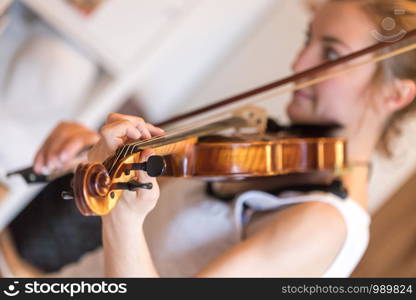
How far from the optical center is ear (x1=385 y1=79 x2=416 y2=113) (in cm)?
57

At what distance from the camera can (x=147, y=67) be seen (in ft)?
3.50

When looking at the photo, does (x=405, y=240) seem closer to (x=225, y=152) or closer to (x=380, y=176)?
(x=380, y=176)

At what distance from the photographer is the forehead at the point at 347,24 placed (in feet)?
1.90

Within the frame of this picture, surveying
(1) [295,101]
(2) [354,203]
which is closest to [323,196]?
(2) [354,203]

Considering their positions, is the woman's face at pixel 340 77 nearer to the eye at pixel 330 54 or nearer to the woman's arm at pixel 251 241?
the eye at pixel 330 54

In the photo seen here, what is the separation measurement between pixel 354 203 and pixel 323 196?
0.05 m

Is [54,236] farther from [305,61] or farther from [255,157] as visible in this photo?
[305,61]

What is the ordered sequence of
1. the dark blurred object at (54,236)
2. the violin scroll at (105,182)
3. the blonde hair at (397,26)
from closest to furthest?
the violin scroll at (105,182) < the blonde hair at (397,26) < the dark blurred object at (54,236)

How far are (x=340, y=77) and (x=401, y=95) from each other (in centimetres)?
7

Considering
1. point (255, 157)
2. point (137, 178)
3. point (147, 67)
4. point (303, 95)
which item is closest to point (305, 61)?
point (303, 95)

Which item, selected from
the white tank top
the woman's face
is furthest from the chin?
the white tank top

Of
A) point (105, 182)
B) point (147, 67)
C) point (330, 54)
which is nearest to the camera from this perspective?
point (105, 182)

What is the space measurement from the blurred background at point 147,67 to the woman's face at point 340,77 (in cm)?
8

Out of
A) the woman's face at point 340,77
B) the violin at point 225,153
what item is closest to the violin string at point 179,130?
the violin at point 225,153
